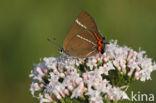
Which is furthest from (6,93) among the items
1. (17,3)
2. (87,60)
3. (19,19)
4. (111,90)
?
(111,90)

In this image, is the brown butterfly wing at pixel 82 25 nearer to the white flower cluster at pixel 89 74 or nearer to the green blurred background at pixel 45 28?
the white flower cluster at pixel 89 74

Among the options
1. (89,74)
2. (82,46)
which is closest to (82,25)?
(82,46)

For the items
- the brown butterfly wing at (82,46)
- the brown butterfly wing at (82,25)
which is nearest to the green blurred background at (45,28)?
the brown butterfly wing at (82,46)

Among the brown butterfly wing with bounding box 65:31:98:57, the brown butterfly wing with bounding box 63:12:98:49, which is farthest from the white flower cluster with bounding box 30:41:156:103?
the brown butterfly wing with bounding box 63:12:98:49

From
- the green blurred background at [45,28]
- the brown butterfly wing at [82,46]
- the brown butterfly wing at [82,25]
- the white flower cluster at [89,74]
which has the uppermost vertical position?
the green blurred background at [45,28]

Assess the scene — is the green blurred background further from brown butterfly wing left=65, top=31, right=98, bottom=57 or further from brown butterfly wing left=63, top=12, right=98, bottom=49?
brown butterfly wing left=63, top=12, right=98, bottom=49

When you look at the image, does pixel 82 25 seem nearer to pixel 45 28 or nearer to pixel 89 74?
pixel 89 74

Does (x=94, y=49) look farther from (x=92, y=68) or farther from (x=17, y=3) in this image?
(x=17, y=3)
